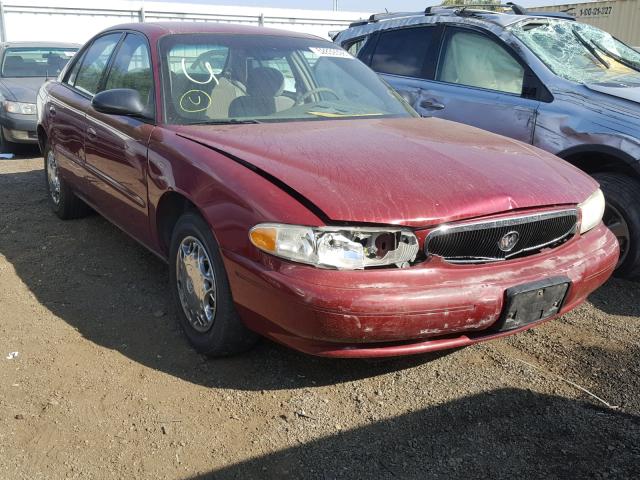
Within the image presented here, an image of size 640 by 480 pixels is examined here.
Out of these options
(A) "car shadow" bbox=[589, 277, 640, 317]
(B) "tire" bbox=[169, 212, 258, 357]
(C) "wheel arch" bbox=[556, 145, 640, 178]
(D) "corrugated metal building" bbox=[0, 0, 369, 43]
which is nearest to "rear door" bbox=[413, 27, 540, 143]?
(C) "wheel arch" bbox=[556, 145, 640, 178]

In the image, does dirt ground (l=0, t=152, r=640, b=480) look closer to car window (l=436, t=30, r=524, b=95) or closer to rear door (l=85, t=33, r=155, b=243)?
rear door (l=85, t=33, r=155, b=243)

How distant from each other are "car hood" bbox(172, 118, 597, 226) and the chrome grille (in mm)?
53

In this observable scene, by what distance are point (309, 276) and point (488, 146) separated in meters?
1.42

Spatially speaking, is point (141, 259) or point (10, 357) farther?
point (141, 259)

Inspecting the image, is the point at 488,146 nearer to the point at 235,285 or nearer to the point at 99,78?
the point at 235,285

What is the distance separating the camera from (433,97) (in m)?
5.36

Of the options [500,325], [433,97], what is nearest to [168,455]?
[500,325]

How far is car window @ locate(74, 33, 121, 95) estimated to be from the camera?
453 centimetres

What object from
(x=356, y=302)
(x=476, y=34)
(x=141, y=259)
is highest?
(x=476, y=34)

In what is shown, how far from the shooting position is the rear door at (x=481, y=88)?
→ 470 centimetres

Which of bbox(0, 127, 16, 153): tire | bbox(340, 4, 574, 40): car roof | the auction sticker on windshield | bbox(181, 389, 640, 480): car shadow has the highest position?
bbox(340, 4, 574, 40): car roof

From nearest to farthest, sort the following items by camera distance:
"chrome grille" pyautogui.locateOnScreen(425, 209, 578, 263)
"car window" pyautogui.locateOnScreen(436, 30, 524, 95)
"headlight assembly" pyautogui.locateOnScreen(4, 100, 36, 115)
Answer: "chrome grille" pyautogui.locateOnScreen(425, 209, 578, 263) → "car window" pyautogui.locateOnScreen(436, 30, 524, 95) → "headlight assembly" pyautogui.locateOnScreen(4, 100, 36, 115)

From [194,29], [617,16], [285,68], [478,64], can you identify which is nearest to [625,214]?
[478,64]

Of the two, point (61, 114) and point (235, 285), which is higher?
point (61, 114)
